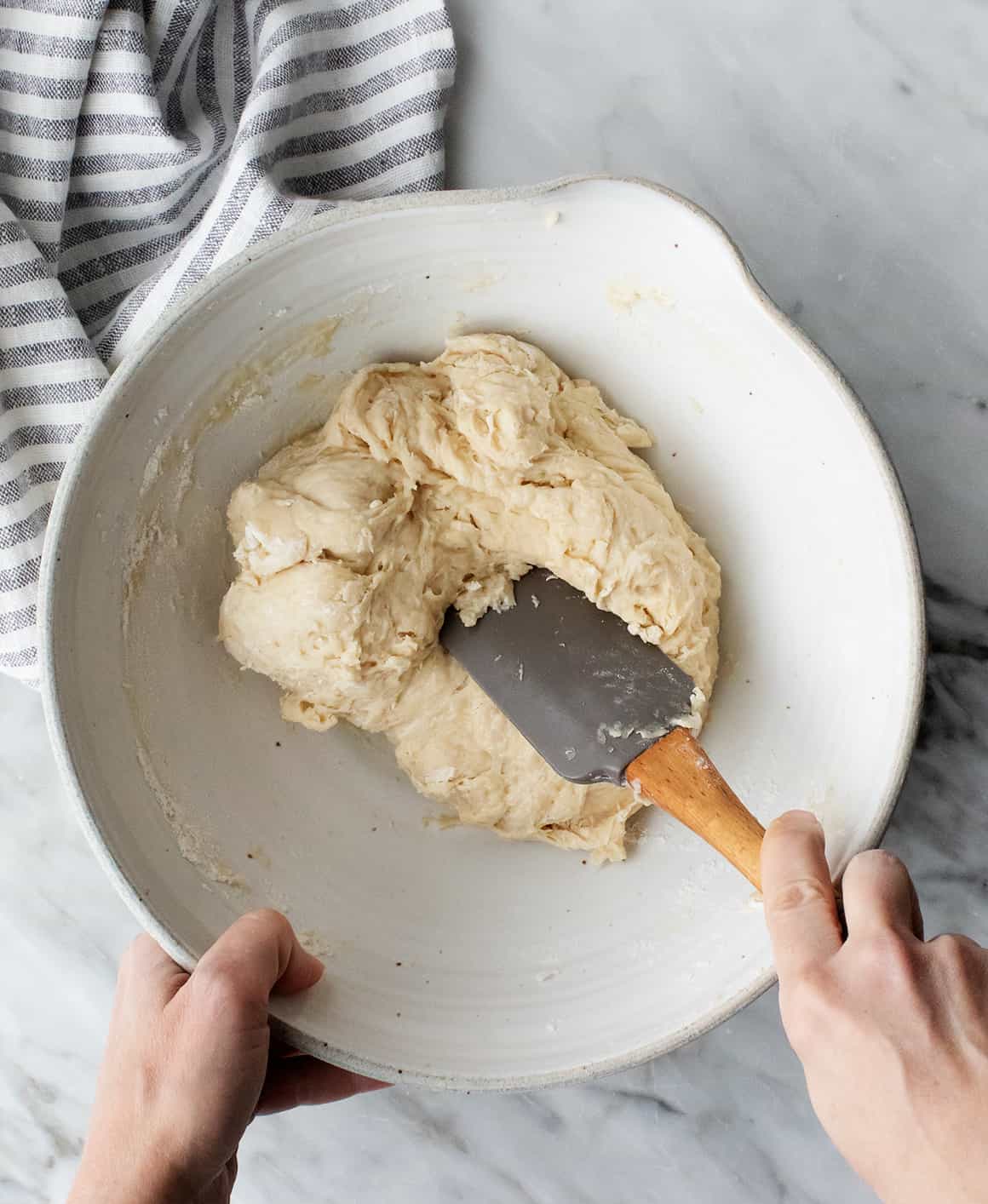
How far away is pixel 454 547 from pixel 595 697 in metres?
0.24

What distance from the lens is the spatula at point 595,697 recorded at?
1.03m

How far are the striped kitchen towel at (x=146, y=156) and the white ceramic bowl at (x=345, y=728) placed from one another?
8.2 inches

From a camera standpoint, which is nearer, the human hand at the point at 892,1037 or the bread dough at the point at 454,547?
the human hand at the point at 892,1037

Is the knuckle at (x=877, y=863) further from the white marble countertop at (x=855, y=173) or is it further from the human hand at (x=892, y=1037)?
the white marble countertop at (x=855, y=173)

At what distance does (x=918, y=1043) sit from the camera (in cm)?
79

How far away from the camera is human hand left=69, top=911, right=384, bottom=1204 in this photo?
95cm

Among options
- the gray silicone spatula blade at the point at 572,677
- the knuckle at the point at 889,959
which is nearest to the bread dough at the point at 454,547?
the gray silicone spatula blade at the point at 572,677

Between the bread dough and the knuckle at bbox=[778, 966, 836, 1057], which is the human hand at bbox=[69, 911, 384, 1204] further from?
the knuckle at bbox=[778, 966, 836, 1057]

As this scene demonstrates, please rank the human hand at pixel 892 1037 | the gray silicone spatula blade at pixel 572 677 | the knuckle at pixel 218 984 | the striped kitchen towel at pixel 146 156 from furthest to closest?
the striped kitchen towel at pixel 146 156, the gray silicone spatula blade at pixel 572 677, the knuckle at pixel 218 984, the human hand at pixel 892 1037

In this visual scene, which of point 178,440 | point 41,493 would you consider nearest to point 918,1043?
point 178,440

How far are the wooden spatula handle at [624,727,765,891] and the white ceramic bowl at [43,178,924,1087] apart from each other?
12 cm

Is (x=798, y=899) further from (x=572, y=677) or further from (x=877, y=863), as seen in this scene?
(x=572, y=677)

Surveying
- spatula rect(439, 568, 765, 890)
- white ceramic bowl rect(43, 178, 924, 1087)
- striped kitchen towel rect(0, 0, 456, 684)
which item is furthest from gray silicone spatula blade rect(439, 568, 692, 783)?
striped kitchen towel rect(0, 0, 456, 684)

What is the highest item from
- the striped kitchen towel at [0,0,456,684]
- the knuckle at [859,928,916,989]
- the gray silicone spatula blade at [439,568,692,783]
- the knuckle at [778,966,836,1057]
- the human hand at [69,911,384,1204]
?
the striped kitchen towel at [0,0,456,684]
